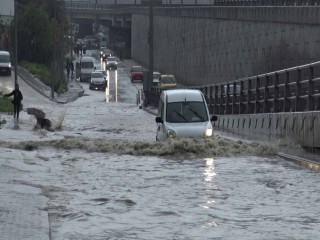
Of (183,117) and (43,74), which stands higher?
(183,117)

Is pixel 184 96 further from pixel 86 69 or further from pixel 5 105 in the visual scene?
pixel 86 69

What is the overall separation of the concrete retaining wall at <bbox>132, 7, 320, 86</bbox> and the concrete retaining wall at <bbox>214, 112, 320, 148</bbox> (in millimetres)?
6768

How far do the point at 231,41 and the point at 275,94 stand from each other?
115ft

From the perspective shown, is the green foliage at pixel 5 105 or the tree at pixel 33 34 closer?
the green foliage at pixel 5 105

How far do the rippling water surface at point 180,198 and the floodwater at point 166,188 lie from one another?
16 mm

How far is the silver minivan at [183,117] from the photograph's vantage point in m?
27.7

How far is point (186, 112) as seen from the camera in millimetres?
28703

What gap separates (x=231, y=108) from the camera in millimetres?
44188

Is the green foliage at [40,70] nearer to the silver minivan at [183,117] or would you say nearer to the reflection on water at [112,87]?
the reflection on water at [112,87]

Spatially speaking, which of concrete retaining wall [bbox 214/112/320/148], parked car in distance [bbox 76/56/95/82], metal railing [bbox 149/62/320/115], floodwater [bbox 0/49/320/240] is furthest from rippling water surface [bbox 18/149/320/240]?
parked car in distance [bbox 76/56/95/82]

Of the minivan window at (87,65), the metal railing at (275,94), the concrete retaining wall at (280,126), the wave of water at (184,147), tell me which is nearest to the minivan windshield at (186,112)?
the wave of water at (184,147)

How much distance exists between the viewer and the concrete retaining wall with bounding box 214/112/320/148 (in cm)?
2608

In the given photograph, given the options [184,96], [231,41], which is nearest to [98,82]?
[231,41]

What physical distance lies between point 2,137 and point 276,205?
17.5 m
